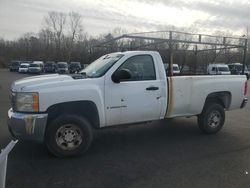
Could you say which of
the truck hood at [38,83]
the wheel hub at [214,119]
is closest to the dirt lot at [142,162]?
the wheel hub at [214,119]

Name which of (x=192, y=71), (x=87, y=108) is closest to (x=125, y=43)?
(x=192, y=71)

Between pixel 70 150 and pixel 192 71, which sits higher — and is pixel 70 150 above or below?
A: below

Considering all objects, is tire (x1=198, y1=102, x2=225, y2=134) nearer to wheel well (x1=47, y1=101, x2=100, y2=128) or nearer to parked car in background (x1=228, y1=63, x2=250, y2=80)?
parked car in background (x1=228, y1=63, x2=250, y2=80)

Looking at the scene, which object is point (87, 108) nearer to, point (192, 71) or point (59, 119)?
point (59, 119)

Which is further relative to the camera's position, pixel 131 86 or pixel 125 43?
pixel 125 43

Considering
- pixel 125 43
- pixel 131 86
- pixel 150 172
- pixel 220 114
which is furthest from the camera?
pixel 125 43

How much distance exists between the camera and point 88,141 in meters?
5.62

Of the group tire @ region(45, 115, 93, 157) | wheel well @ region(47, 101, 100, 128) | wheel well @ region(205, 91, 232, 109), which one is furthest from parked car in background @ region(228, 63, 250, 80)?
tire @ region(45, 115, 93, 157)

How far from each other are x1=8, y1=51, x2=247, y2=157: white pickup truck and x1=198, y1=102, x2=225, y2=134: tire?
10.8 inches

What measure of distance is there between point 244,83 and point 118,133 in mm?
3536

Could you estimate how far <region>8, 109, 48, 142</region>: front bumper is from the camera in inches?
203

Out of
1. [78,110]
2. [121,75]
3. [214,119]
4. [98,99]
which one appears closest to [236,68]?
[214,119]

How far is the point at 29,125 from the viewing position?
5.15 meters

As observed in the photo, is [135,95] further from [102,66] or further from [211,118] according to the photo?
[211,118]
